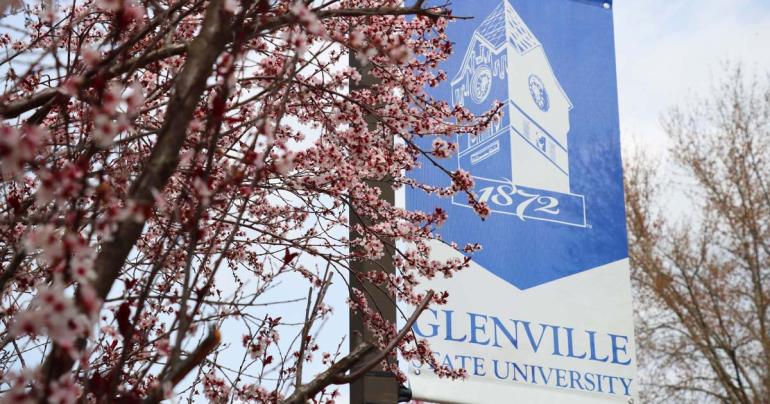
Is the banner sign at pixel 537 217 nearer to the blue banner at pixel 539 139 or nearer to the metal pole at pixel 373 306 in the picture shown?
the blue banner at pixel 539 139

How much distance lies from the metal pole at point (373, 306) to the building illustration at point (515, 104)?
4.48ft

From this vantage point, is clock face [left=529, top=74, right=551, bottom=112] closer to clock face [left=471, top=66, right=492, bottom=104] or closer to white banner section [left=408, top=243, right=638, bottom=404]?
clock face [left=471, top=66, right=492, bottom=104]

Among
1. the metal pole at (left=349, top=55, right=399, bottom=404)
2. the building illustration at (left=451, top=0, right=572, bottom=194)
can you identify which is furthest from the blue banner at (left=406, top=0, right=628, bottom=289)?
the metal pole at (left=349, top=55, right=399, bottom=404)

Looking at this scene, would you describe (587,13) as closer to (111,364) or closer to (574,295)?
(574,295)

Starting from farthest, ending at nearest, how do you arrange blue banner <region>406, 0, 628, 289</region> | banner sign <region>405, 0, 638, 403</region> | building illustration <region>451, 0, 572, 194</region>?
building illustration <region>451, 0, 572, 194</region> < blue banner <region>406, 0, 628, 289</region> < banner sign <region>405, 0, 638, 403</region>

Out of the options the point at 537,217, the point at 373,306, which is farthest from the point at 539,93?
the point at 373,306

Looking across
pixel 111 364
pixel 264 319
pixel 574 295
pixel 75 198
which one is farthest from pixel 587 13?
pixel 75 198

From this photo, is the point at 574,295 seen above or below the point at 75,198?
above

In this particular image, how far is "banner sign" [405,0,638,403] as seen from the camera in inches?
213

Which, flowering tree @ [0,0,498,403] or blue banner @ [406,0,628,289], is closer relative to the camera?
flowering tree @ [0,0,498,403]

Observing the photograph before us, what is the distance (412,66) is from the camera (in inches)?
177

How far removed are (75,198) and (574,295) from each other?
4.76m

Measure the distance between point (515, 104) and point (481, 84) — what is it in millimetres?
402

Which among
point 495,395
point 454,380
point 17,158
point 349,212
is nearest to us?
point 17,158
